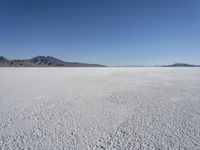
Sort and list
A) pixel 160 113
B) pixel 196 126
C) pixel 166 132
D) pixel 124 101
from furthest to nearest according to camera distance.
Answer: pixel 124 101, pixel 160 113, pixel 196 126, pixel 166 132

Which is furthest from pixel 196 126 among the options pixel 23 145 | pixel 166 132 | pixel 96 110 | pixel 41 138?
pixel 23 145

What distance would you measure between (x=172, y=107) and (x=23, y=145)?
4192mm

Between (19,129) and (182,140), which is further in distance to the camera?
(19,129)

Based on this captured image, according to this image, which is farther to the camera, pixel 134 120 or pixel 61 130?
pixel 134 120

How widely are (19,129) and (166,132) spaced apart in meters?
2.87

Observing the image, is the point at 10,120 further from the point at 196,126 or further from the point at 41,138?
the point at 196,126

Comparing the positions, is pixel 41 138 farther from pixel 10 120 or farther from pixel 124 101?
pixel 124 101

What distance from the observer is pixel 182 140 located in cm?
306

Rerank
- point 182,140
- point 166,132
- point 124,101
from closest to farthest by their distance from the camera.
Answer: point 182,140 → point 166,132 → point 124,101

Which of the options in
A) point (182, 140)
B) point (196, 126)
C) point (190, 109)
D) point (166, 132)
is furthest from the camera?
point (190, 109)

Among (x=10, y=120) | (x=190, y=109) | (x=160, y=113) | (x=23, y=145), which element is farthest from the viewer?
(x=190, y=109)

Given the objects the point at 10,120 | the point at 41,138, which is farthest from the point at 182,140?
the point at 10,120

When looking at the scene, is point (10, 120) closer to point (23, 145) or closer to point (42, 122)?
point (42, 122)

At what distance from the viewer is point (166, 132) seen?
3.41m
